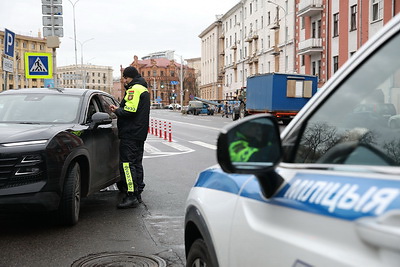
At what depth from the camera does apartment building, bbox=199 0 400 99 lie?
116 feet

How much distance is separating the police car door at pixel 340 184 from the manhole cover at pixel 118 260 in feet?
8.56

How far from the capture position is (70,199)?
230 inches

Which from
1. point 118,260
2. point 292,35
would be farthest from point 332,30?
point 118,260

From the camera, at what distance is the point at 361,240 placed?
1452mm

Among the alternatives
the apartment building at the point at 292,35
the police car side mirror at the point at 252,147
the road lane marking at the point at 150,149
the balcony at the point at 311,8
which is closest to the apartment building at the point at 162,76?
the apartment building at the point at 292,35

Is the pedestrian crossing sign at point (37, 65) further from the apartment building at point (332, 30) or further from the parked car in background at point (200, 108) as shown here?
the parked car in background at point (200, 108)

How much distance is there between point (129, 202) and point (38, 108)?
181cm

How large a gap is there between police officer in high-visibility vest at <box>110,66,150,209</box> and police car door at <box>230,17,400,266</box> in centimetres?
497

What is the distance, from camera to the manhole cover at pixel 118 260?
15.4ft

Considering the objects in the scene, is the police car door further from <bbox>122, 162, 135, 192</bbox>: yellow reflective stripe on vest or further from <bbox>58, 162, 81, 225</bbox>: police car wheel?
<bbox>122, 162, 135, 192</bbox>: yellow reflective stripe on vest

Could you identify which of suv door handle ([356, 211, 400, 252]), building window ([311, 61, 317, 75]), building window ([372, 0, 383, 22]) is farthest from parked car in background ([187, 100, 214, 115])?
suv door handle ([356, 211, 400, 252])

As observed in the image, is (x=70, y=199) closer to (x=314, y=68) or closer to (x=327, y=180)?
(x=327, y=180)

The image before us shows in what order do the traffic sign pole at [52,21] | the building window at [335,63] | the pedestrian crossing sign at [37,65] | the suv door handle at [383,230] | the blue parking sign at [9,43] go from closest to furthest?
the suv door handle at [383,230] → the blue parking sign at [9,43] → the pedestrian crossing sign at [37,65] → the traffic sign pole at [52,21] → the building window at [335,63]

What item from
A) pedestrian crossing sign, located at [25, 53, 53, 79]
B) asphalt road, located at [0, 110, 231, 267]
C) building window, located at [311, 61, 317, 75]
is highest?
building window, located at [311, 61, 317, 75]
